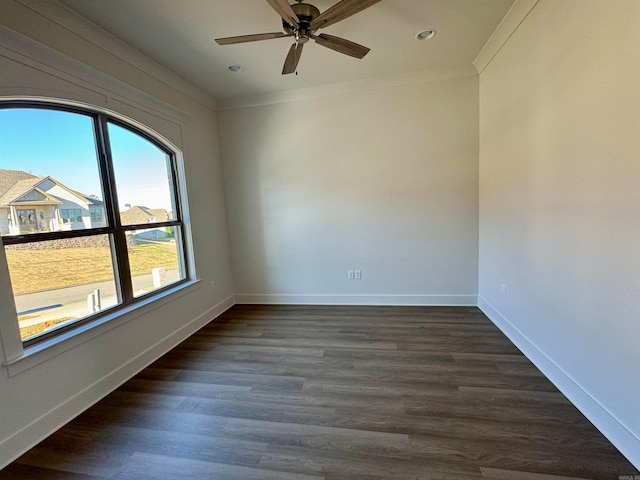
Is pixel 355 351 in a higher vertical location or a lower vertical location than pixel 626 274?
lower

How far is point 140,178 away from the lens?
8.93 feet

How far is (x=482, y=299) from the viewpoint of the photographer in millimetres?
3393

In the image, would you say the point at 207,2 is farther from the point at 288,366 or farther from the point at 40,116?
the point at 288,366

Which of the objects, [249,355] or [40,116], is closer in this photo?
[40,116]

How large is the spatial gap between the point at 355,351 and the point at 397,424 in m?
0.92

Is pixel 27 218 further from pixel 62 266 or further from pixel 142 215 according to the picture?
pixel 142 215

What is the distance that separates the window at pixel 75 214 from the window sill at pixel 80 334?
0.06 metres

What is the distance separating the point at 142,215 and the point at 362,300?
286 centimetres

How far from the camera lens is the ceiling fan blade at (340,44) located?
6.58ft

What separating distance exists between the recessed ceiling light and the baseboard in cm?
294

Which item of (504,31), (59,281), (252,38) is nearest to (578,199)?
(504,31)

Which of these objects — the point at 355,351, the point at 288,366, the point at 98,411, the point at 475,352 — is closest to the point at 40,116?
the point at 98,411

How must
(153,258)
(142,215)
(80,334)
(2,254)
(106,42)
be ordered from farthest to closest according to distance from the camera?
(153,258) < (142,215) < (106,42) < (80,334) < (2,254)

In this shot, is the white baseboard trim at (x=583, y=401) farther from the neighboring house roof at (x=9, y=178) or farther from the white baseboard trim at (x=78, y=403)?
the neighboring house roof at (x=9, y=178)
